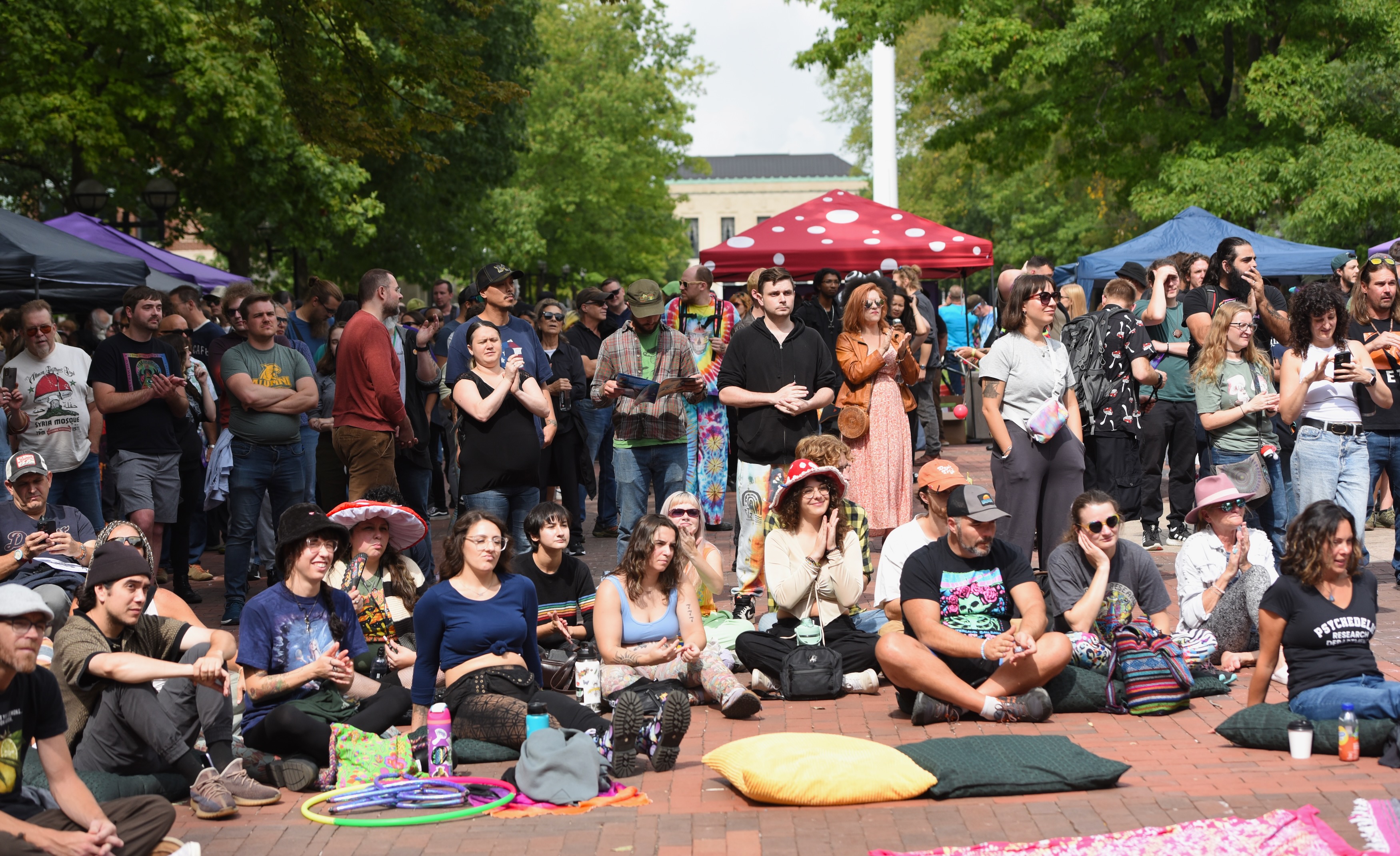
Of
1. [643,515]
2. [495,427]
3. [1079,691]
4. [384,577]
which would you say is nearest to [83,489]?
[384,577]

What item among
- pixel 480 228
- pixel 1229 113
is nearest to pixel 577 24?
pixel 480 228

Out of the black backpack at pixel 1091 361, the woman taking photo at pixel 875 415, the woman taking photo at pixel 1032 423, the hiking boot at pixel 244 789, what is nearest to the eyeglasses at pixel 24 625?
the hiking boot at pixel 244 789

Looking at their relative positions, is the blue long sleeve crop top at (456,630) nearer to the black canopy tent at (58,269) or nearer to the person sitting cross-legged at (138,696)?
the person sitting cross-legged at (138,696)

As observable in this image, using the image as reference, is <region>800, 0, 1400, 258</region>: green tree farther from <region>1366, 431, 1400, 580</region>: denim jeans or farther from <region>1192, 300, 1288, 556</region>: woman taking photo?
<region>1366, 431, 1400, 580</region>: denim jeans

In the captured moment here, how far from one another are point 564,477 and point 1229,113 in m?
17.4

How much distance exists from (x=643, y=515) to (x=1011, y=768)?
416cm

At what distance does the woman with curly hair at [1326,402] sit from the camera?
837 centimetres

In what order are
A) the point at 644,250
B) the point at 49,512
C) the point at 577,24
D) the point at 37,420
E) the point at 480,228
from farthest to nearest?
the point at 644,250
the point at 577,24
the point at 480,228
the point at 37,420
the point at 49,512

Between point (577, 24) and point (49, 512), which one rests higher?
point (577, 24)

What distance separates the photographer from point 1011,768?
218 inches

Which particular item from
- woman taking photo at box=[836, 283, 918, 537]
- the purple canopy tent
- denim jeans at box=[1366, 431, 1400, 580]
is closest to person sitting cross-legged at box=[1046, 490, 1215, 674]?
woman taking photo at box=[836, 283, 918, 537]

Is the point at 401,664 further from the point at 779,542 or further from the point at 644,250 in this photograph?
the point at 644,250

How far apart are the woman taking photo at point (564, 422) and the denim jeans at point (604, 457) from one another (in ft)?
2.59

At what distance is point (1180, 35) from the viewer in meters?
22.7
